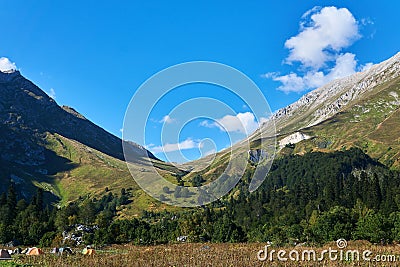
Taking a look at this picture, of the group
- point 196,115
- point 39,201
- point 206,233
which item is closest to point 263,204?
point 206,233

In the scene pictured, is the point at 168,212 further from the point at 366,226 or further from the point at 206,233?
the point at 366,226

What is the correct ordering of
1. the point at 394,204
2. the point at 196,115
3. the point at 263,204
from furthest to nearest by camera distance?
the point at 263,204 → the point at 394,204 → the point at 196,115

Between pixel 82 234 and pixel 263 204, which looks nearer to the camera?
pixel 82 234

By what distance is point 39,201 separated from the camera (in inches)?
4227

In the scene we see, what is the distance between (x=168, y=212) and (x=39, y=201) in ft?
281
